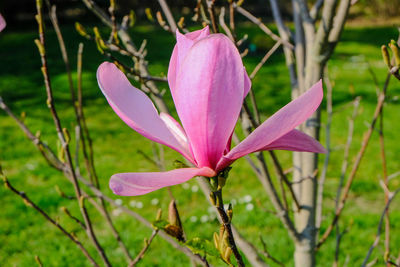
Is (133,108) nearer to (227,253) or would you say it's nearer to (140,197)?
(227,253)

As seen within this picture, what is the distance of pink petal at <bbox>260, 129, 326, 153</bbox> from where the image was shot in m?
0.60

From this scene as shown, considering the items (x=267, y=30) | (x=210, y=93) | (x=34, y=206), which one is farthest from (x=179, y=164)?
(x=267, y=30)

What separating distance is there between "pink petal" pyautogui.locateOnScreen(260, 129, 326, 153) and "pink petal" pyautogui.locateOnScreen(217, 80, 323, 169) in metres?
0.04

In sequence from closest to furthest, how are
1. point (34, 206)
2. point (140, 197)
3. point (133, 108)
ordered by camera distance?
point (133, 108), point (34, 206), point (140, 197)

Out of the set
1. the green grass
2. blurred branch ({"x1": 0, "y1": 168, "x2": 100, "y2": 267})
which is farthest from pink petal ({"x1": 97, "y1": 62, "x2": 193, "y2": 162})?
the green grass

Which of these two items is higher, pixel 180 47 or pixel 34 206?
pixel 180 47

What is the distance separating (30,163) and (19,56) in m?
6.51

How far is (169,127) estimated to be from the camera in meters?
0.70

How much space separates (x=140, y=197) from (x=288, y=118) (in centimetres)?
392

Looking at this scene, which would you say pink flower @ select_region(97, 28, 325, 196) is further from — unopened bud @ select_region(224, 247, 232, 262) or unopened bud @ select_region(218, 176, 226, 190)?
unopened bud @ select_region(224, 247, 232, 262)

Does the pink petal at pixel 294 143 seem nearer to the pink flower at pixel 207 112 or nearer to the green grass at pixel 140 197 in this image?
the pink flower at pixel 207 112

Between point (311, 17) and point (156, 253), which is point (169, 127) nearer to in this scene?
point (311, 17)

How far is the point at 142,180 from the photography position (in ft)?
1.77

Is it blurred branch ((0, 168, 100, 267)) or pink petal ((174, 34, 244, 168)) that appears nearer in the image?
pink petal ((174, 34, 244, 168))
